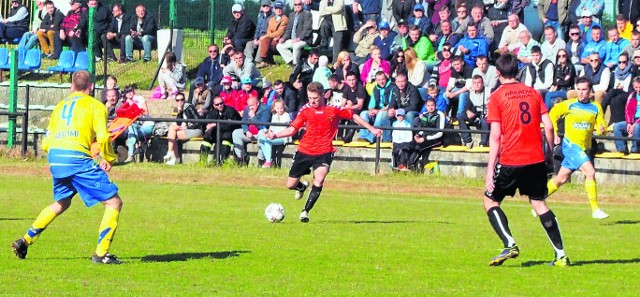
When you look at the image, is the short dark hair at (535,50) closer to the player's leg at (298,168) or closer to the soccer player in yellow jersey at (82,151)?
Result: the player's leg at (298,168)

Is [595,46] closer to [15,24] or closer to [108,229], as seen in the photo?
[108,229]

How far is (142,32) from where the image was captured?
3212 cm

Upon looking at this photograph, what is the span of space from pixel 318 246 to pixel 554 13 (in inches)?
607

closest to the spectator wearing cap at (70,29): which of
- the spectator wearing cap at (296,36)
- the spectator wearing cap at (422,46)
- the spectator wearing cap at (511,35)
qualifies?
the spectator wearing cap at (296,36)

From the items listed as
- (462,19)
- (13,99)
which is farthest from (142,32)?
(462,19)

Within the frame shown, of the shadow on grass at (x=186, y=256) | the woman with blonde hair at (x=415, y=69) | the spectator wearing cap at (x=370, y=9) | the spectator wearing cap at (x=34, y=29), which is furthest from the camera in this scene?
the spectator wearing cap at (x=34, y=29)

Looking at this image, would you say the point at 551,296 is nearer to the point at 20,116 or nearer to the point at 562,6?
the point at 562,6

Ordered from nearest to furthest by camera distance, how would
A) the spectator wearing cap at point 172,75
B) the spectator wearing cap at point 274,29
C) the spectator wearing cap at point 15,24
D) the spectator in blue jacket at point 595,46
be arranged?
the spectator in blue jacket at point 595,46, the spectator wearing cap at point 172,75, the spectator wearing cap at point 274,29, the spectator wearing cap at point 15,24

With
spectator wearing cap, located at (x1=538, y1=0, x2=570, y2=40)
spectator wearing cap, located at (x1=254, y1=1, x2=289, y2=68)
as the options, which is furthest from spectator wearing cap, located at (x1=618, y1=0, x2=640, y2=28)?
spectator wearing cap, located at (x1=254, y1=1, x2=289, y2=68)

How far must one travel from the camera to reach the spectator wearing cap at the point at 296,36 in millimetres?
29239

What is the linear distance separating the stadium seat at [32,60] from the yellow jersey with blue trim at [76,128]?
21437 mm

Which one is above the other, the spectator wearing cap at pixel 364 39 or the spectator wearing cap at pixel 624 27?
the spectator wearing cap at pixel 624 27

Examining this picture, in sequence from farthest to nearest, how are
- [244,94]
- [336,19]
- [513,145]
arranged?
[336,19] → [244,94] → [513,145]

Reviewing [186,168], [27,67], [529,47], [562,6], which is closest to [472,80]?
[529,47]
